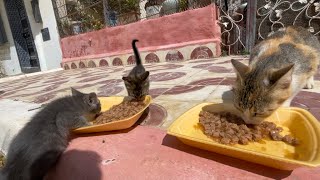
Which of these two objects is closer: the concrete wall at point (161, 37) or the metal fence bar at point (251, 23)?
the metal fence bar at point (251, 23)

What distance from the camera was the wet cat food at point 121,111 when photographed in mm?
1961

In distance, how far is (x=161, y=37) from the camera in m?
6.39

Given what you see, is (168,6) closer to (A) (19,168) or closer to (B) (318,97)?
(B) (318,97)

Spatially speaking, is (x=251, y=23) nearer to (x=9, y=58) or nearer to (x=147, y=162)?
(x=147, y=162)

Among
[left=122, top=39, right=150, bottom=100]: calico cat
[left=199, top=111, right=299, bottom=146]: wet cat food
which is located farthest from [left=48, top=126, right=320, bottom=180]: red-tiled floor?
[left=122, top=39, right=150, bottom=100]: calico cat

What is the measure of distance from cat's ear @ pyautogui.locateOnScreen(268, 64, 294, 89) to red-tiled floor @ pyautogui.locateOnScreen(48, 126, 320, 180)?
0.50m

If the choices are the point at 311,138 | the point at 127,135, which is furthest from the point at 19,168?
the point at 311,138

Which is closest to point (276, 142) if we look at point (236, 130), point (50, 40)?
point (236, 130)

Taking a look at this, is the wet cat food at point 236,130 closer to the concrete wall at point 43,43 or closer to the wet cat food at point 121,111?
the wet cat food at point 121,111

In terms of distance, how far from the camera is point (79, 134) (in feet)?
6.17

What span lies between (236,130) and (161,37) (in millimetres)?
5253

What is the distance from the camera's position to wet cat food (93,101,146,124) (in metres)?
1.96

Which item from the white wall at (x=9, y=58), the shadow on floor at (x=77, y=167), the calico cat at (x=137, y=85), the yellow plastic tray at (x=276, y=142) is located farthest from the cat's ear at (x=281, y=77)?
the white wall at (x=9, y=58)

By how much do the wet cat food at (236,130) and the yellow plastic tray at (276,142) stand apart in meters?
0.03
